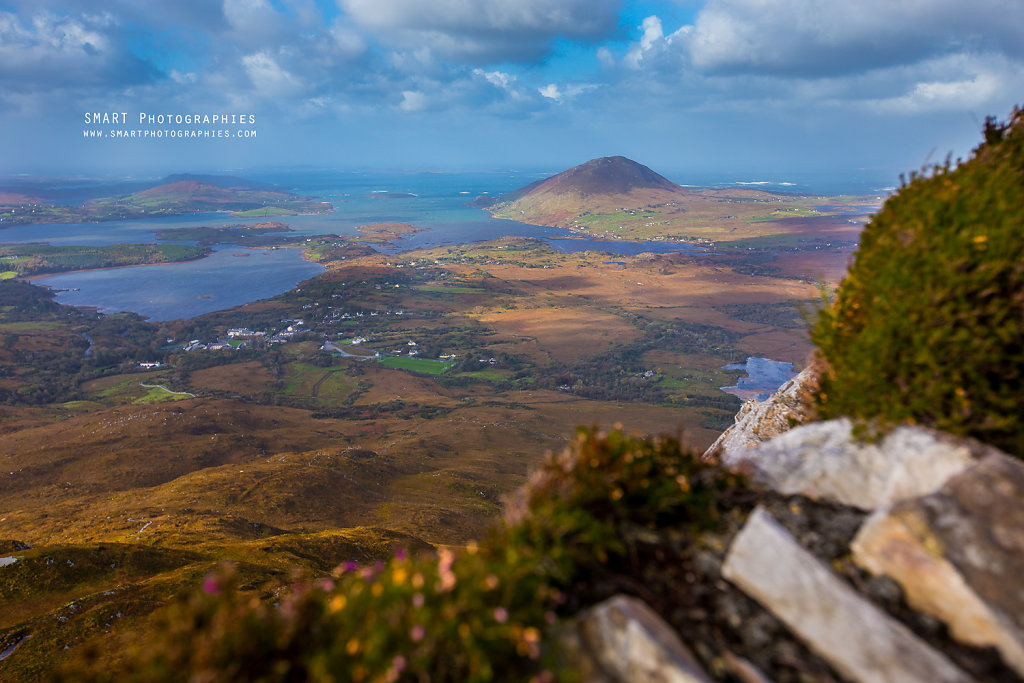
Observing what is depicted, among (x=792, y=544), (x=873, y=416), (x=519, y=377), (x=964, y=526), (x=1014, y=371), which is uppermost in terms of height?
(x=1014, y=371)

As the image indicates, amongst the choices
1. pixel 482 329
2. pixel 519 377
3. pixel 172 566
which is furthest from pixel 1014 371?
pixel 482 329

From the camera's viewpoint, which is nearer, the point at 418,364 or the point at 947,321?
the point at 947,321

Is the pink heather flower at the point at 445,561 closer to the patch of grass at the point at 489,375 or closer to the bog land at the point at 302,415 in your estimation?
the bog land at the point at 302,415

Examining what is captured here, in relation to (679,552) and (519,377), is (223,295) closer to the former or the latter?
(519,377)

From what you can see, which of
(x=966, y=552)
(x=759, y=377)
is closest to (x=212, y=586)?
(x=966, y=552)

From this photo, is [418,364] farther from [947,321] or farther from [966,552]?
[966,552]

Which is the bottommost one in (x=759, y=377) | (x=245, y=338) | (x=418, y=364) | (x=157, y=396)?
(x=157, y=396)

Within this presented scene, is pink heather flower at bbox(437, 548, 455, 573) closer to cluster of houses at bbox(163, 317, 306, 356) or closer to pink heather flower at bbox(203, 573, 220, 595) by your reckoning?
pink heather flower at bbox(203, 573, 220, 595)
